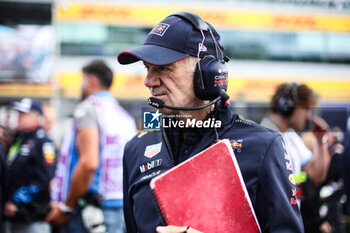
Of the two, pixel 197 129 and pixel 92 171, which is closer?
pixel 197 129

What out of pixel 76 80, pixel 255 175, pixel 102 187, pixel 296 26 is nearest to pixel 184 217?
pixel 255 175

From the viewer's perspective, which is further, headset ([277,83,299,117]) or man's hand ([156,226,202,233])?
headset ([277,83,299,117])

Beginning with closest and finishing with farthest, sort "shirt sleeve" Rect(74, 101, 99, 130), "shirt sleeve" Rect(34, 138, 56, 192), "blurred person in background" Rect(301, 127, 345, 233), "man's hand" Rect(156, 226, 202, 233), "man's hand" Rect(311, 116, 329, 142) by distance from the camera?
"man's hand" Rect(156, 226, 202, 233) < "shirt sleeve" Rect(74, 101, 99, 130) < "blurred person in background" Rect(301, 127, 345, 233) < "man's hand" Rect(311, 116, 329, 142) < "shirt sleeve" Rect(34, 138, 56, 192)

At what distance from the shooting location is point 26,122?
4551mm

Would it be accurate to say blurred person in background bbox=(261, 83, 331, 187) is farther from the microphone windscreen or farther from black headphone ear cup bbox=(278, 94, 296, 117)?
the microphone windscreen

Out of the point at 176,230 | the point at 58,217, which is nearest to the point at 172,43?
the point at 176,230

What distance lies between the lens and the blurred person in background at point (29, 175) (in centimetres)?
419

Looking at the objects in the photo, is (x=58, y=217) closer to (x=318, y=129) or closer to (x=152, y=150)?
(x=152, y=150)

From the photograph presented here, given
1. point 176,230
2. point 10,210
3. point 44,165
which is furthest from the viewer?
point 44,165

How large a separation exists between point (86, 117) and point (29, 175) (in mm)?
1467

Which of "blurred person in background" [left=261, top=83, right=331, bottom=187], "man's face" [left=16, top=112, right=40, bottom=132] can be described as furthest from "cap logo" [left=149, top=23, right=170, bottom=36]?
"man's face" [left=16, top=112, right=40, bottom=132]

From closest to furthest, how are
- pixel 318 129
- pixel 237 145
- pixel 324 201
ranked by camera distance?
1. pixel 237 145
2. pixel 318 129
3. pixel 324 201

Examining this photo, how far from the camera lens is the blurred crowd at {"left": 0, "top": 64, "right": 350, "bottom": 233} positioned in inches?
127

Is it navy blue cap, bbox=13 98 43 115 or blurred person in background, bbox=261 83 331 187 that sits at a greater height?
blurred person in background, bbox=261 83 331 187
